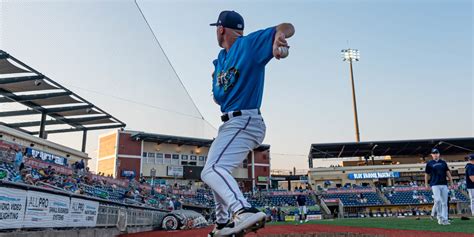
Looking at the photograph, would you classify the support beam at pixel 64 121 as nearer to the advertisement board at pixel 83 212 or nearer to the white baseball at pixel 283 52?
the advertisement board at pixel 83 212

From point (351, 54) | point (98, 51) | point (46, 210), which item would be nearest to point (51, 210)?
point (46, 210)

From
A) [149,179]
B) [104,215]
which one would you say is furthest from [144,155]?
[104,215]

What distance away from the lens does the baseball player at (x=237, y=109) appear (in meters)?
2.56

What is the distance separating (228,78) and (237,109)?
0.94 ft

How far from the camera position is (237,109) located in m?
2.78

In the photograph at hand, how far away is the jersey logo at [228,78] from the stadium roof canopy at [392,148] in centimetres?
4367

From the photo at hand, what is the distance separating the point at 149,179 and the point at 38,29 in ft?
108

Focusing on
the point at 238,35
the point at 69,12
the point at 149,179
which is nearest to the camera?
the point at 238,35

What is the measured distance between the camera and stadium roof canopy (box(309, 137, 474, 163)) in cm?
4506

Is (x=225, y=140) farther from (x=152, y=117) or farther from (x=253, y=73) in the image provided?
(x=152, y=117)

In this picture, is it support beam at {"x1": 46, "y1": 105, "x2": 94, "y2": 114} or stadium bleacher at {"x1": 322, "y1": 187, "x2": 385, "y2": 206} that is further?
stadium bleacher at {"x1": 322, "y1": 187, "x2": 385, "y2": 206}

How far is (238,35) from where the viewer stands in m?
3.10

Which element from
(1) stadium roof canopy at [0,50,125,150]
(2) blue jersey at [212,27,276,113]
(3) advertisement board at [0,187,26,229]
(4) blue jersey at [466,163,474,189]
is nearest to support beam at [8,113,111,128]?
(1) stadium roof canopy at [0,50,125,150]

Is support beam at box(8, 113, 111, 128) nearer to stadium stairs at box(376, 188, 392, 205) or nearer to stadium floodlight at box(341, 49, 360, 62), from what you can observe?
stadium stairs at box(376, 188, 392, 205)
